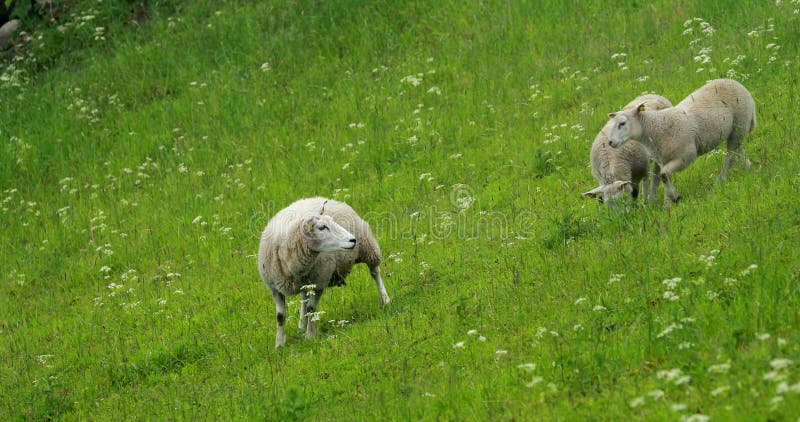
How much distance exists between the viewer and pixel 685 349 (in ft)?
23.4

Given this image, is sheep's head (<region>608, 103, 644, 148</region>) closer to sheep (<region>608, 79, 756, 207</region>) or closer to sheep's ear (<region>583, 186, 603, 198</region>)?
sheep (<region>608, 79, 756, 207</region>)

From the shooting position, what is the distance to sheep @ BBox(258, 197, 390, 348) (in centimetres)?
1099

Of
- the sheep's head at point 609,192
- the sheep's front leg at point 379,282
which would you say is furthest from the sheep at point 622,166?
the sheep's front leg at point 379,282

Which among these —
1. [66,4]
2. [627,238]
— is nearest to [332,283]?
[627,238]

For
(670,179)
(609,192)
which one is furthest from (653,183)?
(609,192)

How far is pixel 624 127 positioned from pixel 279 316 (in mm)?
4551

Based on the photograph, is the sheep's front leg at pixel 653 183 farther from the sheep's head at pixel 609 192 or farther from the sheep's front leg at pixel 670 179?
the sheep's head at pixel 609 192

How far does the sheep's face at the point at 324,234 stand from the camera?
10898 millimetres

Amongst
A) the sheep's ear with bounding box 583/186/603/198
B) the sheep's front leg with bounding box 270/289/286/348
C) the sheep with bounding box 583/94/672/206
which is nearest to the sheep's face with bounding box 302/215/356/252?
the sheep's front leg with bounding box 270/289/286/348

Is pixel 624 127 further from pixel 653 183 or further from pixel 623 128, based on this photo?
pixel 653 183

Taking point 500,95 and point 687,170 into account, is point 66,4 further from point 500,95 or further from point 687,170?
point 687,170

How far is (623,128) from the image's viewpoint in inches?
442

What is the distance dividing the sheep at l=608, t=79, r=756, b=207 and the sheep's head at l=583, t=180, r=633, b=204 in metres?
0.47

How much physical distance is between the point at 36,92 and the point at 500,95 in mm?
10865
